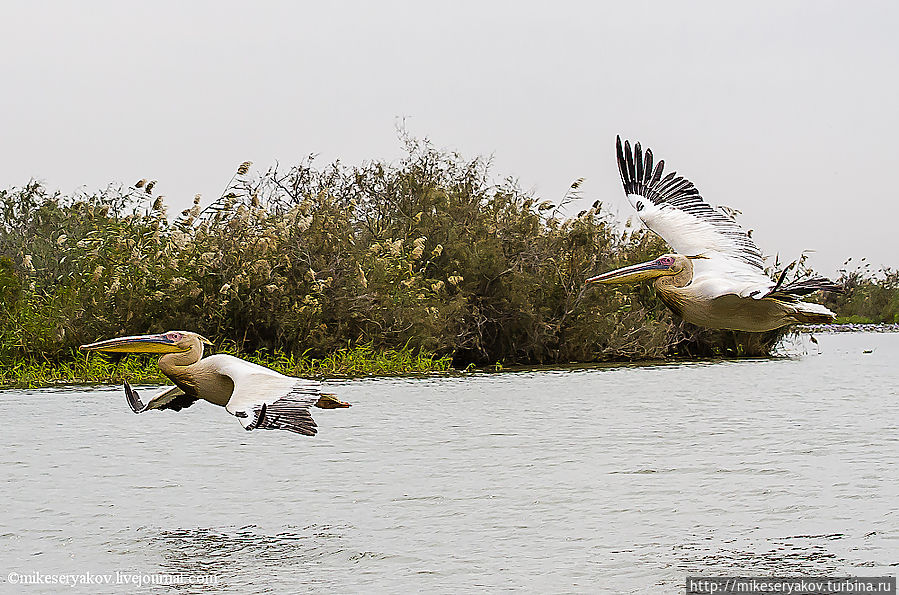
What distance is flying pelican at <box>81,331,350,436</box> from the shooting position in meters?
6.86

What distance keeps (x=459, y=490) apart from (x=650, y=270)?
18.3ft

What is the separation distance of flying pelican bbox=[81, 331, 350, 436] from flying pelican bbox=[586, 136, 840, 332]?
157cm

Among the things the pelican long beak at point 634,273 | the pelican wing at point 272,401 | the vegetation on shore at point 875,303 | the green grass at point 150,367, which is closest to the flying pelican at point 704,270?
the pelican long beak at point 634,273

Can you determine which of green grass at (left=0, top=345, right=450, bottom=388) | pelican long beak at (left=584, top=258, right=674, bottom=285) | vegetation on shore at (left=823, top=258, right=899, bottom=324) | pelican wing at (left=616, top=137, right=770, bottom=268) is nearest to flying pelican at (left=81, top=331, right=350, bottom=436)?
pelican long beak at (left=584, top=258, right=674, bottom=285)

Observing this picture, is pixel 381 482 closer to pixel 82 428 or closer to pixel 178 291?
pixel 82 428

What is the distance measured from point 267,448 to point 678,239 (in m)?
8.30

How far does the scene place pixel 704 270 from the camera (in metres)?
7.73

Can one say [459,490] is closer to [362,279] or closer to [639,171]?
[639,171]

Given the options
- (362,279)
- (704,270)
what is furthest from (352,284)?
(704,270)

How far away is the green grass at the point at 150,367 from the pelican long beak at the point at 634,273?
13297 mm

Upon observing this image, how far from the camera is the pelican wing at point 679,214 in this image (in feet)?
27.5

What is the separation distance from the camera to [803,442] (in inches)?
634

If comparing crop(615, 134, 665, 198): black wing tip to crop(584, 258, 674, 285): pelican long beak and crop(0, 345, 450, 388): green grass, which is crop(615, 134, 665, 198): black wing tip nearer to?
crop(584, 258, 674, 285): pelican long beak

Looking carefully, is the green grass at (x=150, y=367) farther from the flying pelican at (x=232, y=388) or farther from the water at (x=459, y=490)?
the flying pelican at (x=232, y=388)
